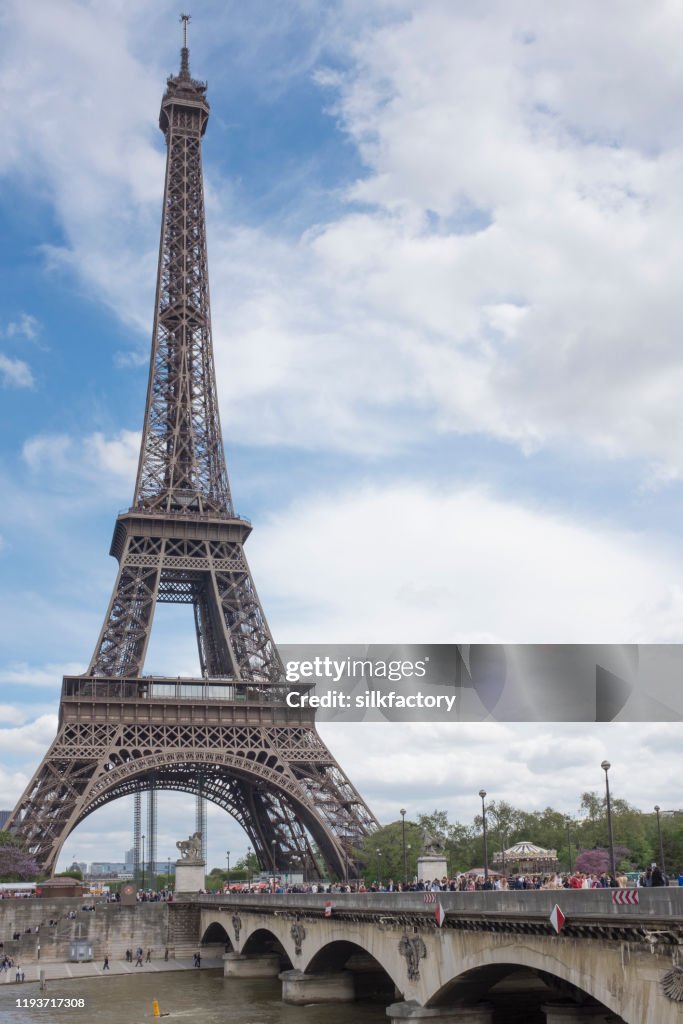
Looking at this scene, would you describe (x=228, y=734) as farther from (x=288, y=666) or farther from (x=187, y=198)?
(x=187, y=198)

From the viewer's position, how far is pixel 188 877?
75.4m

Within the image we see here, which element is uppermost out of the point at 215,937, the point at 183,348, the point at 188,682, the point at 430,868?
the point at 183,348

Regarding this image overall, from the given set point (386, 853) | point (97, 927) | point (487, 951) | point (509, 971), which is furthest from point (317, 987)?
point (386, 853)

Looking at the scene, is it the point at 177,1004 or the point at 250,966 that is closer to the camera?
the point at 177,1004

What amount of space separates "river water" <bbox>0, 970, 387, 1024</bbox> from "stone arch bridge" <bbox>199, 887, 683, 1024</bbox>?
259 centimetres

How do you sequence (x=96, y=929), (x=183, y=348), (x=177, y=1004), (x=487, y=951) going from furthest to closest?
(x=183, y=348), (x=96, y=929), (x=177, y=1004), (x=487, y=951)

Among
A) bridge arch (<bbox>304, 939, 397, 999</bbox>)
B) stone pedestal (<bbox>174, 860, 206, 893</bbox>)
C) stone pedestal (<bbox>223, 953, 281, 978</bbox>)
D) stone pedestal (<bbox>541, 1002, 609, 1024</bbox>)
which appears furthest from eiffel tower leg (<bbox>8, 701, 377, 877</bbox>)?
stone pedestal (<bbox>541, 1002, 609, 1024</bbox>)

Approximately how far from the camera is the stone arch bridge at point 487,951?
21.5m

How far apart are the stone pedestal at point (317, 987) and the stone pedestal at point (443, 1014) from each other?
46.6ft

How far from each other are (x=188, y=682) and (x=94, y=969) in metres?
22.9

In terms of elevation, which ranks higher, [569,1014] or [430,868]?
[430,868]

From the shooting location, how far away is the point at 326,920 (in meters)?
41.3

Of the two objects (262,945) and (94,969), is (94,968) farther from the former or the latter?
(262,945)

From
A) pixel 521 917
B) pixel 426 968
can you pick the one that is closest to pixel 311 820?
pixel 426 968
